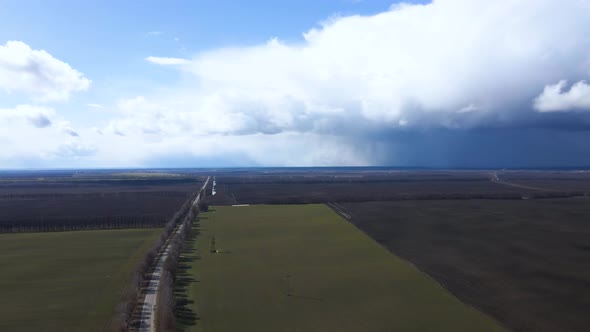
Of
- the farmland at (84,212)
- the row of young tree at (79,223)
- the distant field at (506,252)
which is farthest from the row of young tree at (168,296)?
the farmland at (84,212)

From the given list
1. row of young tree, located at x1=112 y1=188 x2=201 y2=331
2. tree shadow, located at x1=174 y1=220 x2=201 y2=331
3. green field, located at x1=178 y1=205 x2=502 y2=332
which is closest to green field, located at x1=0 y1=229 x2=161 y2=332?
row of young tree, located at x1=112 y1=188 x2=201 y2=331

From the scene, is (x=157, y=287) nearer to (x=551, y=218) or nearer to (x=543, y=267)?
(x=543, y=267)

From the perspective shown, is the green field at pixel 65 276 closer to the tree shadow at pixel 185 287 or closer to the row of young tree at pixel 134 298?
the row of young tree at pixel 134 298

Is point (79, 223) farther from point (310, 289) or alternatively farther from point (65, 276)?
point (310, 289)

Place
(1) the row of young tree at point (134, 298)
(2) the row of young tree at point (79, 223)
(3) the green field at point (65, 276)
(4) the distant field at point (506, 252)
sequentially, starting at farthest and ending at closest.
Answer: (2) the row of young tree at point (79, 223) < (4) the distant field at point (506, 252) < (3) the green field at point (65, 276) < (1) the row of young tree at point (134, 298)

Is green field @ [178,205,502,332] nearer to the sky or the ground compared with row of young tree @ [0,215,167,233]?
nearer to the ground

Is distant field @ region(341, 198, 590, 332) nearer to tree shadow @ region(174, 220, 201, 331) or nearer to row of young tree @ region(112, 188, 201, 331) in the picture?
tree shadow @ region(174, 220, 201, 331)

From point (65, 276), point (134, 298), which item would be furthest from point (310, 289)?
point (65, 276)
